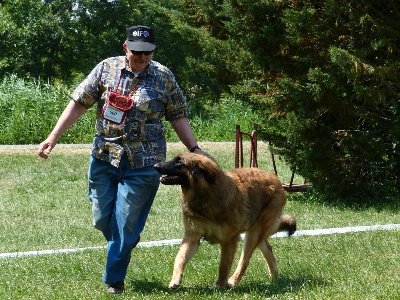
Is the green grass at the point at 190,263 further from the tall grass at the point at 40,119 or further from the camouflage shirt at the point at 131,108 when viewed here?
the tall grass at the point at 40,119

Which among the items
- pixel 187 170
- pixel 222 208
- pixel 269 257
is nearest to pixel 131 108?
pixel 187 170

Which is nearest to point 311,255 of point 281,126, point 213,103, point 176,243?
point 176,243

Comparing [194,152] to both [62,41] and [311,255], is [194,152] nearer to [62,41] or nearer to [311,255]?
[311,255]

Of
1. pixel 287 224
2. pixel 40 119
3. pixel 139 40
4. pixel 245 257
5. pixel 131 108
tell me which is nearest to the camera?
pixel 139 40

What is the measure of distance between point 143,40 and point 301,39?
602 cm

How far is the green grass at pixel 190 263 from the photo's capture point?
23.1 ft

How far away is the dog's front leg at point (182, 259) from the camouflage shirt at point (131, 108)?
766mm

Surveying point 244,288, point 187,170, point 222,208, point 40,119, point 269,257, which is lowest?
point 40,119

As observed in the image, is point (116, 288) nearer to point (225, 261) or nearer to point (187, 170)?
point (225, 261)

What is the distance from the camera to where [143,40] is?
22.2ft

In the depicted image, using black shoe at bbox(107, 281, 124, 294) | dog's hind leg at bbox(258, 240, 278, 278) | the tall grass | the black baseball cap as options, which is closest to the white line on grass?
dog's hind leg at bbox(258, 240, 278, 278)

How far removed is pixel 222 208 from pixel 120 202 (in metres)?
0.89

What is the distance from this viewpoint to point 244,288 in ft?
24.0

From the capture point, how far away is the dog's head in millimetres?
6863
